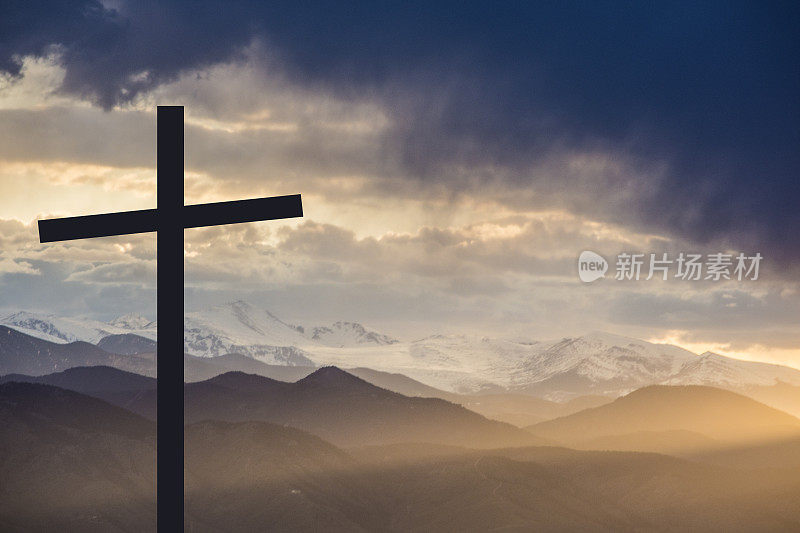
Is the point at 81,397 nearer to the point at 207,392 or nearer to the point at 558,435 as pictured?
the point at 207,392

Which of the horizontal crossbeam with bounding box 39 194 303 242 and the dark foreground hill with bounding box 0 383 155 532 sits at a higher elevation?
the horizontal crossbeam with bounding box 39 194 303 242

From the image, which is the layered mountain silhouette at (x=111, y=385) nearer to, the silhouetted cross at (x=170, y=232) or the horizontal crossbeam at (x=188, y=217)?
the horizontal crossbeam at (x=188, y=217)

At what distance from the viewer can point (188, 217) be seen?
903 centimetres

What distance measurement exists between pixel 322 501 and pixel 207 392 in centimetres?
6471

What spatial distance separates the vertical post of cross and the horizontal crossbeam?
0.13 meters

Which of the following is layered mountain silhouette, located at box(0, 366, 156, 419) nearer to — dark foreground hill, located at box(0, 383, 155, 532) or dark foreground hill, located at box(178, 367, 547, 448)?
dark foreground hill, located at box(178, 367, 547, 448)

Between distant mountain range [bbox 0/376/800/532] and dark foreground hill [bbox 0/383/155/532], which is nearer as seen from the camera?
dark foreground hill [bbox 0/383/155/532]

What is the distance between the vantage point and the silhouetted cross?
833cm

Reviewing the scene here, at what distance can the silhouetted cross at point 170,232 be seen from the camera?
833 cm

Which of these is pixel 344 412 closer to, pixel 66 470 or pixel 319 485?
pixel 319 485

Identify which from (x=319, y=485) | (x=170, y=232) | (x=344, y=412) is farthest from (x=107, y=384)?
(x=170, y=232)

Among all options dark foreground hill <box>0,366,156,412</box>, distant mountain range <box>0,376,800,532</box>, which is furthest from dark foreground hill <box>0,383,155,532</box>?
dark foreground hill <box>0,366,156,412</box>

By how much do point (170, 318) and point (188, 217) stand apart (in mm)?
1097

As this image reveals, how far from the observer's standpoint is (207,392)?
169 m
